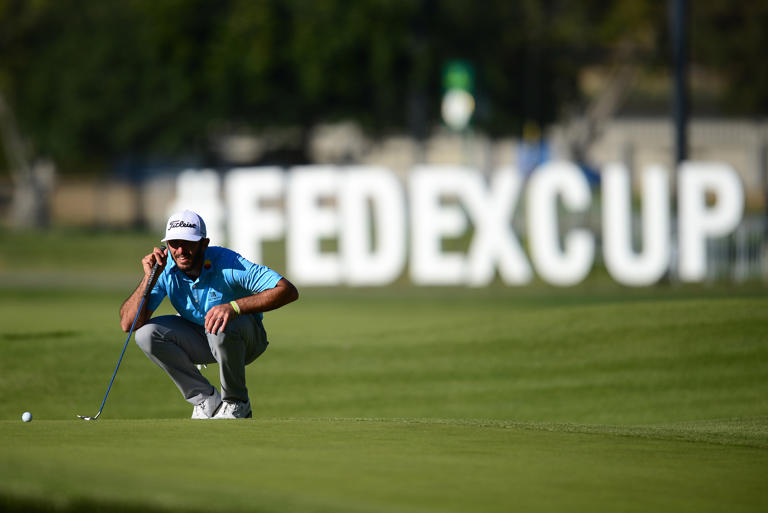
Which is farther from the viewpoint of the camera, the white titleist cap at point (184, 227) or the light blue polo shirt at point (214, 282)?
the light blue polo shirt at point (214, 282)

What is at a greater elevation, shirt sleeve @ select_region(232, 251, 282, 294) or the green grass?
shirt sleeve @ select_region(232, 251, 282, 294)

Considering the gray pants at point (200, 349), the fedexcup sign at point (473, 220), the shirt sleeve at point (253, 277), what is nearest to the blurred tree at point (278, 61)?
the fedexcup sign at point (473, 220)

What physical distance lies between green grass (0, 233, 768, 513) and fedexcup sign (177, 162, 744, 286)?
Result: 64 centimetres

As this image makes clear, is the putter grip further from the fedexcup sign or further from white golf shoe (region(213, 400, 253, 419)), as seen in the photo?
the fedexcup sign

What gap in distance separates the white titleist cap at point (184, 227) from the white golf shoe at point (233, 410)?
1.18 m

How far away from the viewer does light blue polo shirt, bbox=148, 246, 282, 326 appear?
30.1ft

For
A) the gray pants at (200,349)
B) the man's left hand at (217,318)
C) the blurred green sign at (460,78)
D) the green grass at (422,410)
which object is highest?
the blurred green sign at (460,78)

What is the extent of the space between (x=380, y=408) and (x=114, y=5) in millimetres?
37365

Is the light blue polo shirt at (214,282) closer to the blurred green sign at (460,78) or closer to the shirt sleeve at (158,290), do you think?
the shirt sleeve at (158,290)

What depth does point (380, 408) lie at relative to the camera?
12.9 meters

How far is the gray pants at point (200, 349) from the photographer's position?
9070 millimetres

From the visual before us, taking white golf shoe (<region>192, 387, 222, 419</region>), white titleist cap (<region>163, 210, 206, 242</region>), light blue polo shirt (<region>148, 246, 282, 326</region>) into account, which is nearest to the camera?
white titleist cap (<region>163, 210, 206, 242</region>)

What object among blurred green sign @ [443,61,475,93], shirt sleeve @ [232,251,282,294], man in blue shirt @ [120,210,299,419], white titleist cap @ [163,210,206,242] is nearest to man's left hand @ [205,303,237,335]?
man in blue shirt @ [120,210,299,419]

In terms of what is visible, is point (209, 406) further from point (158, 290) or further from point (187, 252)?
point (187, 252)
